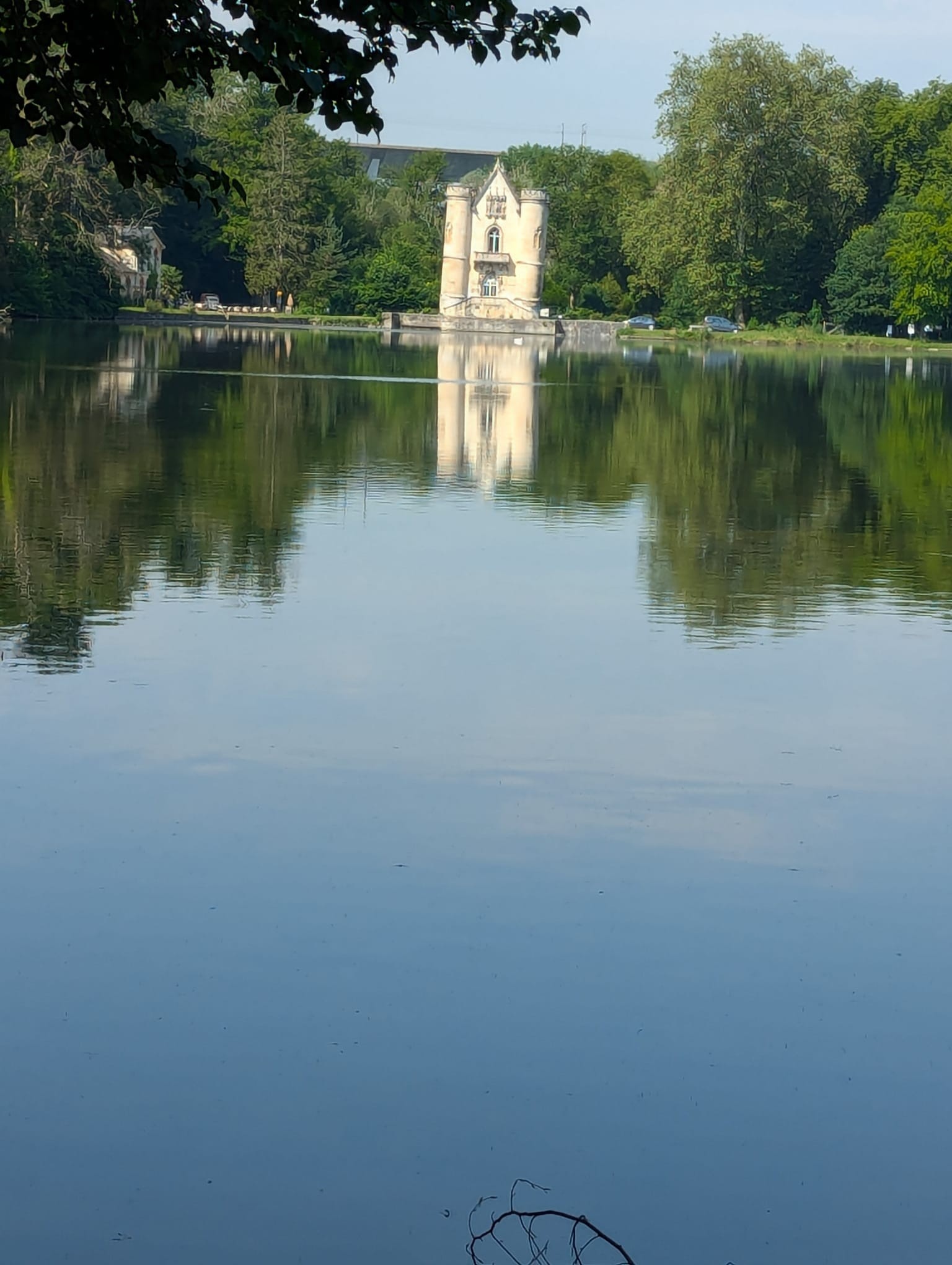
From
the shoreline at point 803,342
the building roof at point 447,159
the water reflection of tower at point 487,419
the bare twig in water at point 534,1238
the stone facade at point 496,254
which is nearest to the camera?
the bare twig in water at point 534,1238

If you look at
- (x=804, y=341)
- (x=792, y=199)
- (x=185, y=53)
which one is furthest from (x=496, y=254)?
(x=185, y=53)

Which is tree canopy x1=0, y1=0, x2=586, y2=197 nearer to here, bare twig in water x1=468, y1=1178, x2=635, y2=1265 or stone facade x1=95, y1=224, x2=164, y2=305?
bare twig in water x1=468, y1=1178, x2=635, y2=1265

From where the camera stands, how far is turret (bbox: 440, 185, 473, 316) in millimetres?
104562

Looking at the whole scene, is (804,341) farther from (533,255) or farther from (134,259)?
(134,259)

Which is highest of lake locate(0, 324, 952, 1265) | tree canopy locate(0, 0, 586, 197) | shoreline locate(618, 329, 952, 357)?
tree canopy locate(0, 0, 586, 197)

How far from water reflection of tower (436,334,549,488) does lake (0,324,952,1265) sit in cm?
634

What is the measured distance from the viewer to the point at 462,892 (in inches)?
256

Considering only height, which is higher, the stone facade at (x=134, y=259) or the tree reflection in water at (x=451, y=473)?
the stone facade at (x=134, y=259)

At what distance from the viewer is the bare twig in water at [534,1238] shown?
4031mm

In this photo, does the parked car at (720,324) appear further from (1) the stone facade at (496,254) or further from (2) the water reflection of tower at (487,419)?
(2) the water reflection of tower at (487,419)

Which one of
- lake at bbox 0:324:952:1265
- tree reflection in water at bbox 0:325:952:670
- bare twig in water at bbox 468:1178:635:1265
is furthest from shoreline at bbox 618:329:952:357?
bare twig in water at bbox 468:1178:635:1265

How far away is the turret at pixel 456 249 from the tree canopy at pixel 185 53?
100 m

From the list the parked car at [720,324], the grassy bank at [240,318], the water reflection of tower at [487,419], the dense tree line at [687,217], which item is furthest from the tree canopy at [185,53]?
the parked car at [720,324]

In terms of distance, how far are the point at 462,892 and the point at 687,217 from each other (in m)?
88.2
